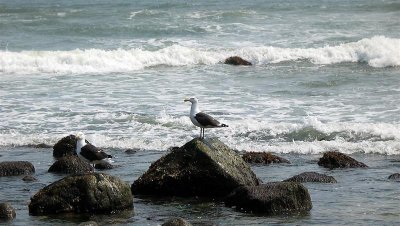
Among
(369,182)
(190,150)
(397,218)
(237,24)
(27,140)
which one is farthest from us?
(237,24)

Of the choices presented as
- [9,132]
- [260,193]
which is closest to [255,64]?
[9,132]

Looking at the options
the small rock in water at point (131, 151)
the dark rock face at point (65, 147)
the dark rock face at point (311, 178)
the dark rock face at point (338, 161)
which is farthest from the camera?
the small rock in water at point (131, 151)

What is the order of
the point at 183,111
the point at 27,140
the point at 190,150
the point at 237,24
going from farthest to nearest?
the point at 237,24 < the point at 183,111 < the point at 27,140 < the point at 190,150

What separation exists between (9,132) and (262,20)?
25849mm

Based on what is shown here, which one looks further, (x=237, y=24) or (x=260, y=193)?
(x=237, y=24)

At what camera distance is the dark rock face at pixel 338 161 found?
625 inches

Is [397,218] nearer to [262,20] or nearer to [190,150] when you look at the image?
[190,150]

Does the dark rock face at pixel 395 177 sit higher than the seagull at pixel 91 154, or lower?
lower

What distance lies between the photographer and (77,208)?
1219 centimetres

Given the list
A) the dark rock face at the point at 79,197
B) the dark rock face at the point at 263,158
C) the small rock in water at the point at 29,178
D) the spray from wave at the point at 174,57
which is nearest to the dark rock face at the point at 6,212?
the dark rock face at the point at 79,197

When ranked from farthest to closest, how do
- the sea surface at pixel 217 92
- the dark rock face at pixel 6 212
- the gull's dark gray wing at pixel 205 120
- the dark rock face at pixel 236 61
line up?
the dark rock face at pixel 236 61 → the gull's dark gray wing at pixel 205 120 → the sea surface at pixel 217 92 → the dark rock face at pixel 6 212

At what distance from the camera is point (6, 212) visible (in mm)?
11820

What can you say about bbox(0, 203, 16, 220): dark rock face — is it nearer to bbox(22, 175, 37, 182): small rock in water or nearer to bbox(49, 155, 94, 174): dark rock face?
bbox(22, 175, 37, 182): small rock in water

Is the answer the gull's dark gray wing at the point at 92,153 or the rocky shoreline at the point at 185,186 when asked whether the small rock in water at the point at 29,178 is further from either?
the gull's dark gray wing at the point at 92,153
